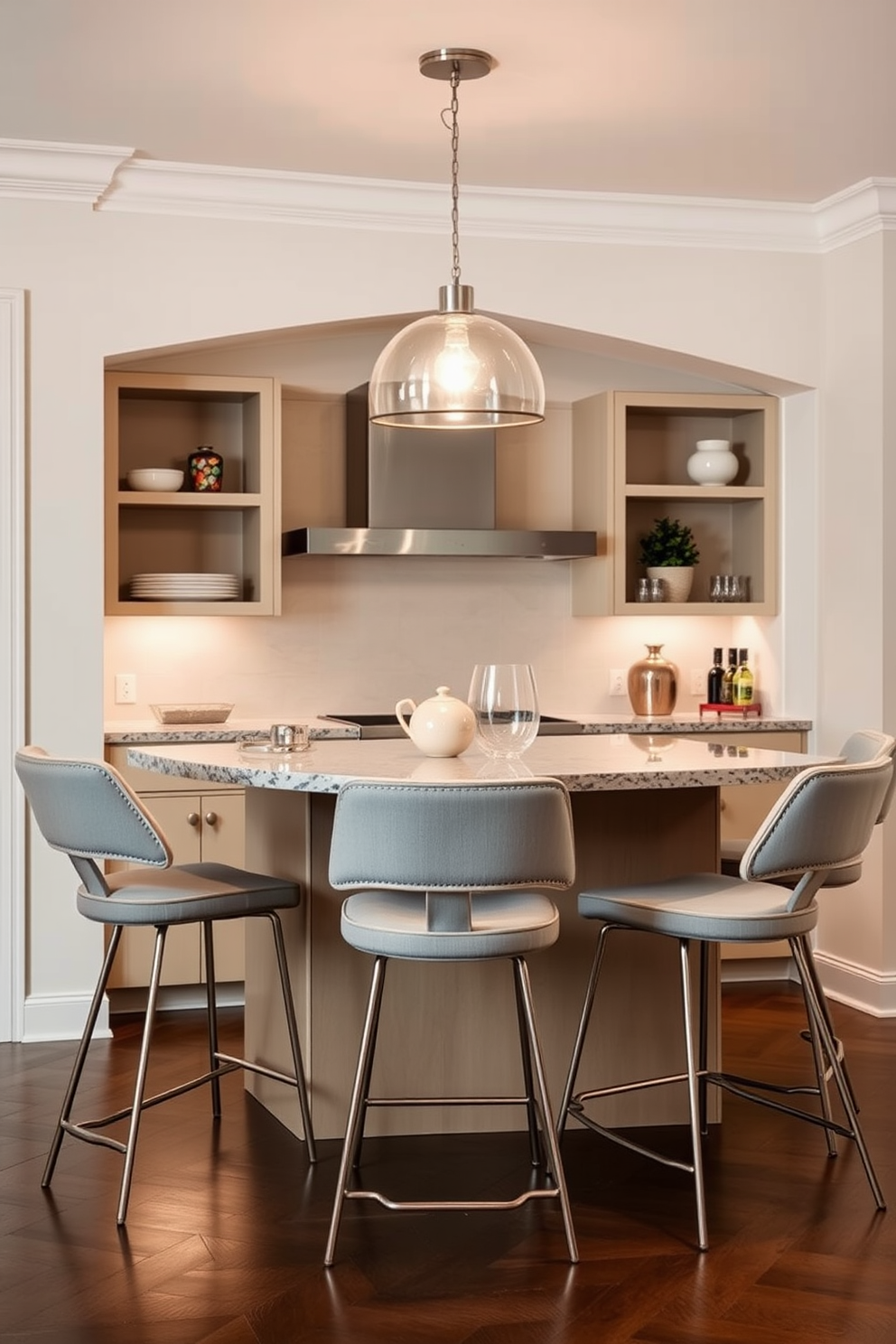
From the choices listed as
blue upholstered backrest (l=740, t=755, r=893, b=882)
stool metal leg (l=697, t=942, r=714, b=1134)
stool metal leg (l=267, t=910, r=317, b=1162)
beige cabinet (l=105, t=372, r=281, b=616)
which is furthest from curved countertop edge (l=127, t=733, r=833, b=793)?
beige cabinet (l=105, t=372, r=281, b=616)

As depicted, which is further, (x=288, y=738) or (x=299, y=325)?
(x=299, y=325)

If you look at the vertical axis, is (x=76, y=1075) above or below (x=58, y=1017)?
above

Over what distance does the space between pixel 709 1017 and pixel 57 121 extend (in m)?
3.09

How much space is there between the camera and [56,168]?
4594mm

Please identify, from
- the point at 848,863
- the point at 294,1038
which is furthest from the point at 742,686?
the point at 294,1038

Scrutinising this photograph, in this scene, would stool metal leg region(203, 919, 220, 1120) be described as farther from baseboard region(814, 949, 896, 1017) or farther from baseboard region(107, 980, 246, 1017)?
baseboard region(814, 949, 896, 1017)

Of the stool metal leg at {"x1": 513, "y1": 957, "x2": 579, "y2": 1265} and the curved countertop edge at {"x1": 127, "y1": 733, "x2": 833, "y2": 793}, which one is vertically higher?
the curved countertop edge at {"x1": 127, "y1": 733, "x2": 833, "y2": 793}

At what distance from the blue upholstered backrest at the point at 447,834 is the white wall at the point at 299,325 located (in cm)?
213

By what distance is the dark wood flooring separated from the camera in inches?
105

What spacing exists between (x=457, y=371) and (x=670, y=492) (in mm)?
2198

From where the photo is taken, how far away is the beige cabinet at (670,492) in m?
5.47

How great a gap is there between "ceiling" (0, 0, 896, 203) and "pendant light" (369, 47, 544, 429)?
611mm

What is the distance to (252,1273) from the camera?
2.86 meters

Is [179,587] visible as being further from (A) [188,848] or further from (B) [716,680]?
(B) [716,680]
